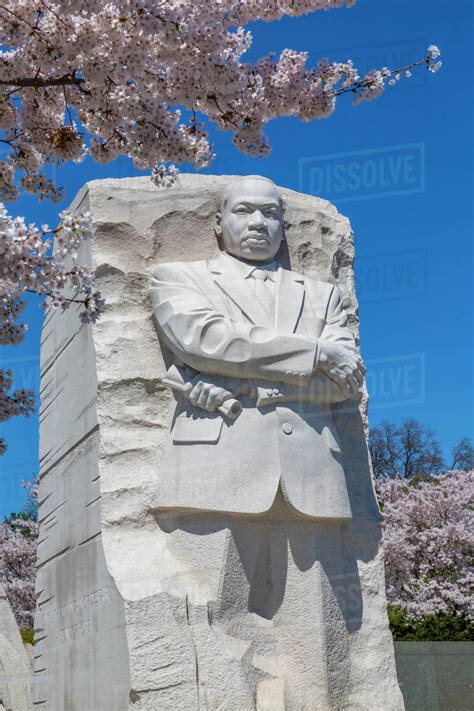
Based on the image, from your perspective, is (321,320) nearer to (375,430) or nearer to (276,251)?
(276,251)

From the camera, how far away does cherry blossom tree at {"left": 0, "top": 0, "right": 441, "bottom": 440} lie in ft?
13.6

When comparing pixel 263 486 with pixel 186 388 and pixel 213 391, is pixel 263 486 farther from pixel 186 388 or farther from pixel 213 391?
pixel 186 388

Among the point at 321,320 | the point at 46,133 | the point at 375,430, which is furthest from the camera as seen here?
the point at 375,430

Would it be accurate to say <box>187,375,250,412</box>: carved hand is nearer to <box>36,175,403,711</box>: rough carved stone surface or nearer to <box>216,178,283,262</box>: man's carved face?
<box>36,175,403,711</box>: rough carved stone surface

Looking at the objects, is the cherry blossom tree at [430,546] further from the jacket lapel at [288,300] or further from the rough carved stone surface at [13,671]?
the jacket lapel at [288,300]

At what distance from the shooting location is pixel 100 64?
4.38 metres

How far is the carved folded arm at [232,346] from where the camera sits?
18.4 feet

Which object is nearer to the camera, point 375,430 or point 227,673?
point 227,673

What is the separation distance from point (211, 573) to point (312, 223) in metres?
2.49

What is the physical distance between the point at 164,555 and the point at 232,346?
1235 millimetres

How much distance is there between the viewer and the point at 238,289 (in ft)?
19.7

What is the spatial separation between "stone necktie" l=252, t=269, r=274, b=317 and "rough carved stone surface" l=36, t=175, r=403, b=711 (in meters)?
0.37

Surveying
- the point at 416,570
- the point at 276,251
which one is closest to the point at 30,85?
the point at 276,251

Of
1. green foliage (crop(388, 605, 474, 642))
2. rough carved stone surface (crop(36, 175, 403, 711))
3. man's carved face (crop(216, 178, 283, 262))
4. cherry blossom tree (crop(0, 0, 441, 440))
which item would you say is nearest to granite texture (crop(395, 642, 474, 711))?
green foliage (crop(388, 605, 474, 642))
